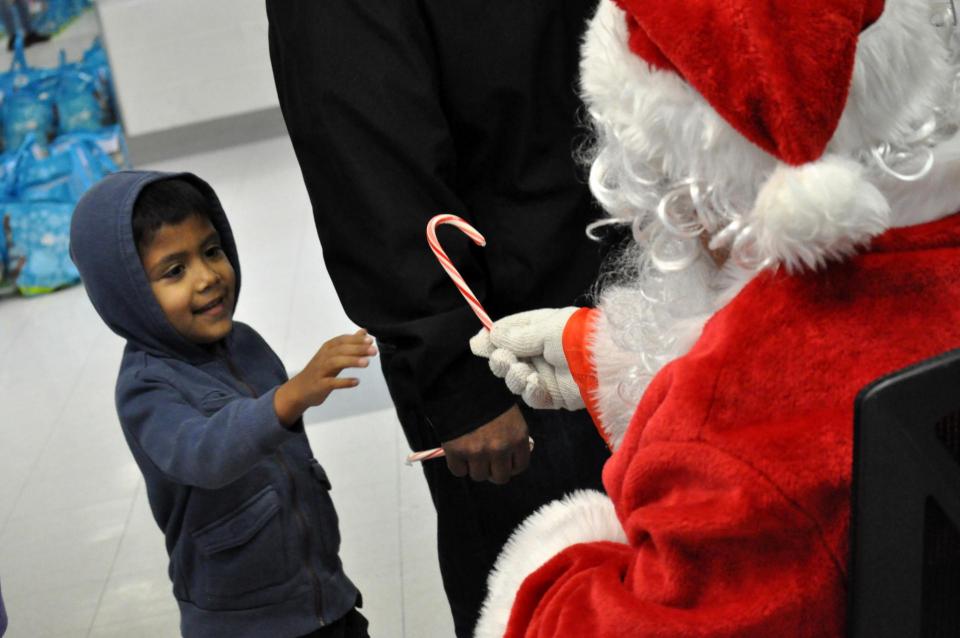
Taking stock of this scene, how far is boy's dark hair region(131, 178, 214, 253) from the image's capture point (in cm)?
159

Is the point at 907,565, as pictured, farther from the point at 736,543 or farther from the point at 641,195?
the point at 641,195

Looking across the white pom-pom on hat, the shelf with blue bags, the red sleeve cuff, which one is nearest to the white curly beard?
the white pom-pom on hat

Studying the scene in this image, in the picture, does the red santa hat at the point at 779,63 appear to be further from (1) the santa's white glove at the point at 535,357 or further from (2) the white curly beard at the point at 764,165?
(1) the santa's white glove at the point at 535,357

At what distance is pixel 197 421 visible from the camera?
4.84ft

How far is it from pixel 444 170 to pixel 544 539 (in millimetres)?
489

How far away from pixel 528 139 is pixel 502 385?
0.95ft

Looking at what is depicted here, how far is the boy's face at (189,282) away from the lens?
158 cm

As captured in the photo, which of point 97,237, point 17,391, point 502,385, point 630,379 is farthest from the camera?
point 17,391

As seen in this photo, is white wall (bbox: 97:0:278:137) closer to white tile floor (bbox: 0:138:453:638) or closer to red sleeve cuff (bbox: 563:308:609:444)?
white tile floor (bbox: 0:138:453:638)

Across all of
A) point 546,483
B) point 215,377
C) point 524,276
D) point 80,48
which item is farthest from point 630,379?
point 80,48

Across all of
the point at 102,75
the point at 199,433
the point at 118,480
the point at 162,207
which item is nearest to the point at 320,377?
the point at 199,433

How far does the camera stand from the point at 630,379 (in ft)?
3.34

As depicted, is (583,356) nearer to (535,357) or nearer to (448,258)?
(535,357)

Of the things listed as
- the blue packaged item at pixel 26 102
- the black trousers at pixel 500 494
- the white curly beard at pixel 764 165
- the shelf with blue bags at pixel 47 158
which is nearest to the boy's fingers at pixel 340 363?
the black trousers at pixel 500 494
